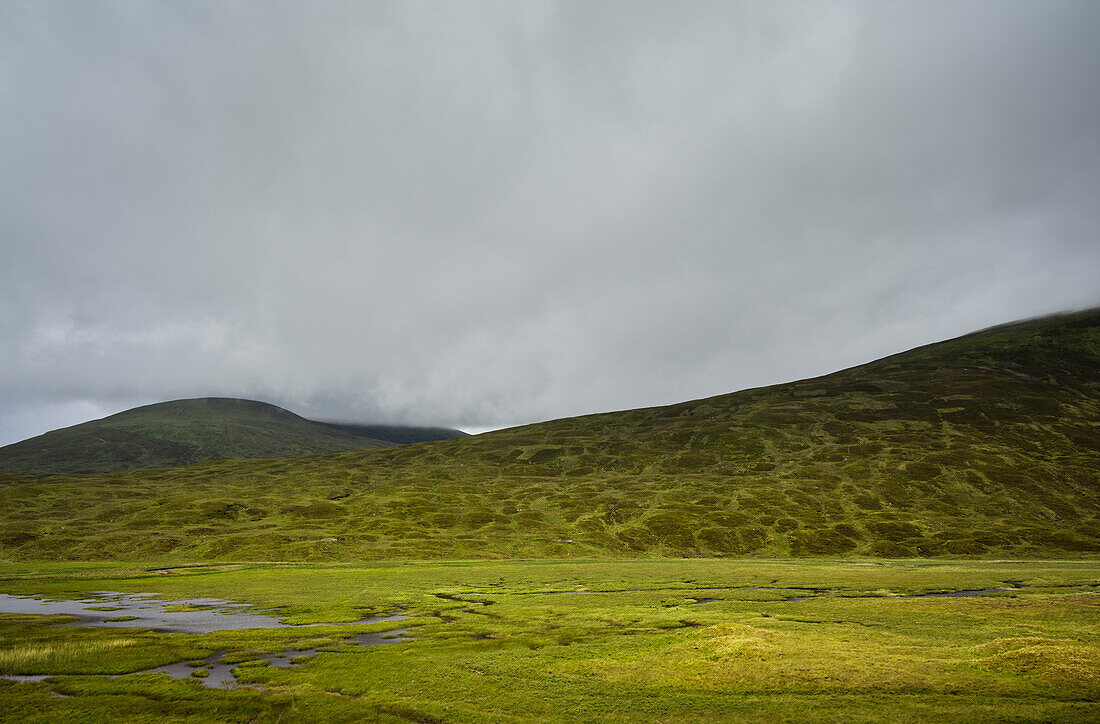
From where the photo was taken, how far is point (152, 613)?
5825cm

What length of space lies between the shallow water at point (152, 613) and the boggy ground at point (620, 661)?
8.93 feet

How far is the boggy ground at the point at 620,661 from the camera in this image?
81.4 ft

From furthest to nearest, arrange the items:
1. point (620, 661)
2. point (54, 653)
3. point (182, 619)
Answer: point (182, 619)
point (54, 653)
point (620, 661)

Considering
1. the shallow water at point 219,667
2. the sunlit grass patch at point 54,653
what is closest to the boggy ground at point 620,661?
the sunlit grass patch at point 54,653

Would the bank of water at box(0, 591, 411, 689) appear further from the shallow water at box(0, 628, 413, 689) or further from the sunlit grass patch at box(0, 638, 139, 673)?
the sunlit grass patch at box(0, 638, 139, 673)

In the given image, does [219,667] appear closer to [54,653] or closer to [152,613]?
[54,653]

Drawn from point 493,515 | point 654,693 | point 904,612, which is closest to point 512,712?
point 654,693

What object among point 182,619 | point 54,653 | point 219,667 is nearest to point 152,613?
point 182,619

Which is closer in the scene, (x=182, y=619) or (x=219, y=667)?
(x=219, y=667)

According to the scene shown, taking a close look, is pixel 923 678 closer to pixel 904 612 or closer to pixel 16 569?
pixel 904 612

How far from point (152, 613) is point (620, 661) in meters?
54.3

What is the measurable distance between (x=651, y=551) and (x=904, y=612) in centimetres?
9625

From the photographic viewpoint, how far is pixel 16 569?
10888 centimetres

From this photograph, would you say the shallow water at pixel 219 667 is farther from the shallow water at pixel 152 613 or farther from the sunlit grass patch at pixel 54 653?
the shallow water at pixel 152 613
